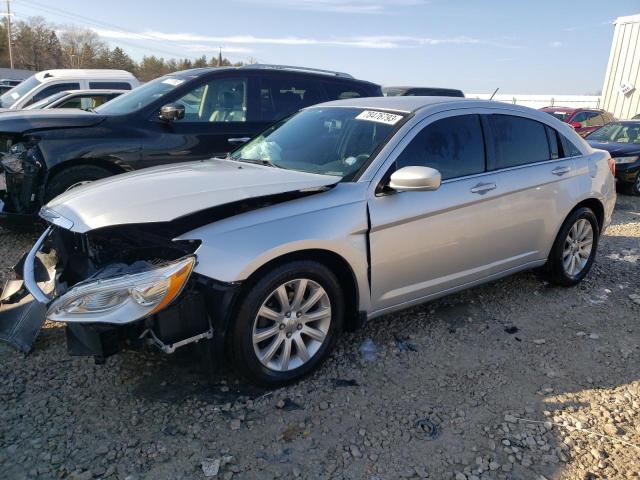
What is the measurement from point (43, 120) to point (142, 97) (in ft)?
3.82

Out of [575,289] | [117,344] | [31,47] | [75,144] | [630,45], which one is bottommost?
[575,289]

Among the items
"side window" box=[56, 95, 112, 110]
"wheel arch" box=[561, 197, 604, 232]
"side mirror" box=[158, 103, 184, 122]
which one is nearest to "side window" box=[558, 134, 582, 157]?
"wheel arch" box=[561, 197, 604, 232]

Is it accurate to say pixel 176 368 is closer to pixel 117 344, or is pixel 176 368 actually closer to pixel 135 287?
pixel 117 344

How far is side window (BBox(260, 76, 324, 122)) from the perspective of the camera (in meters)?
6.27

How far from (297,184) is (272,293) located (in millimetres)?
673

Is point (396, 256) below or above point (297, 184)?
below

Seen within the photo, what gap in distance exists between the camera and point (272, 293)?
9.40 feet

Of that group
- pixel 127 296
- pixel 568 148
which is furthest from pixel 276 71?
pixel 127 296

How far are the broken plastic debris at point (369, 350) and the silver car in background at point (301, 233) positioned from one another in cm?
32

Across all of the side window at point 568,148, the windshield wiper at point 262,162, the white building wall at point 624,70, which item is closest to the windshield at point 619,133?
the side window at point 568,148

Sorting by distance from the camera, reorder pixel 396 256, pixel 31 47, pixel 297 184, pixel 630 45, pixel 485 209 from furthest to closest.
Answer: pixel 31 47, pixel 630 45, pixel 485 209, pixel 396 256, pixel 297 184

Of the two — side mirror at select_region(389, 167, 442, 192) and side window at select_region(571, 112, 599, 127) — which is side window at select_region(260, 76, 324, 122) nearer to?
side mirror at select_region(389, 167, 442, 192)

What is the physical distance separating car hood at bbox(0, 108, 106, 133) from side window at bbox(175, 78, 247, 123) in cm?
97

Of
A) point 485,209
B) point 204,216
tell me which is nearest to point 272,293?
point 204,216
